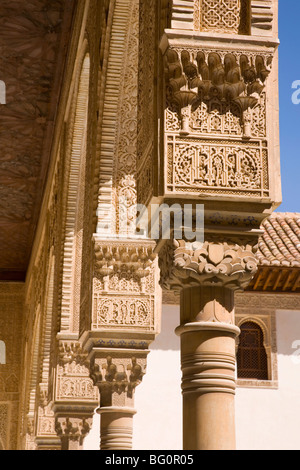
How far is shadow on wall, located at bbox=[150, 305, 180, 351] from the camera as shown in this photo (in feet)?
47.5

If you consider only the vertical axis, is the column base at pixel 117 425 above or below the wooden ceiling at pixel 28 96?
below

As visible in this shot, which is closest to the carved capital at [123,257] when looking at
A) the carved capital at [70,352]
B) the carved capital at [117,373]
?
the carved capital at [117,373]

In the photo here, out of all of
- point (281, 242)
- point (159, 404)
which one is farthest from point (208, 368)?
point (281, 242)

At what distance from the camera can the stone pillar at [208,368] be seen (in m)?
3.33

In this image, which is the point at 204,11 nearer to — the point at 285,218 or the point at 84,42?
the point at 84,42

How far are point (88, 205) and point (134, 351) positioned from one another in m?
1.19

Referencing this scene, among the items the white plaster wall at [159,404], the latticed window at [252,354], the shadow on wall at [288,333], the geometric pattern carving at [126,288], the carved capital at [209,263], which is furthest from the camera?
the shadow on wall at [288,333]

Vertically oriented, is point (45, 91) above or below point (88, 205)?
above

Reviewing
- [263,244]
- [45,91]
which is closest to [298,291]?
[263,244]

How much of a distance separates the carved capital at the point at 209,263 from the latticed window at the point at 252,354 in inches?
446

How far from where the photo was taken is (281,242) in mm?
15961

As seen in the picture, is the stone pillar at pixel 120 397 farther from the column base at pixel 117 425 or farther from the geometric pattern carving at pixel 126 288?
the geometric pattern carving at pixel 126 288

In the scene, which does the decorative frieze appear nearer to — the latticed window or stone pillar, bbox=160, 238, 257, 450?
stone pillar, bbox=160, 238, 257, 450

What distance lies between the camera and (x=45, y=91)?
9.41m
